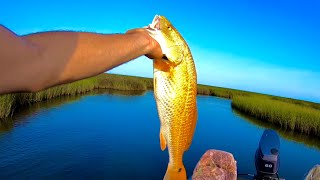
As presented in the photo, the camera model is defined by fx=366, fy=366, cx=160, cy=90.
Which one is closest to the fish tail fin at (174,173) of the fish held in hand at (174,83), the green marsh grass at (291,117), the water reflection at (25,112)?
the fish held in hand at (174,83)

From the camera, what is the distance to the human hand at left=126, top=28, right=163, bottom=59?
4.21 feet

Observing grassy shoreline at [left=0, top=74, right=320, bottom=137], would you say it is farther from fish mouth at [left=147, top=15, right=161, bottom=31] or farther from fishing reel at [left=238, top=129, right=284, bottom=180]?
fish mouth at [left=147, top=15, right=161, bottom=31]

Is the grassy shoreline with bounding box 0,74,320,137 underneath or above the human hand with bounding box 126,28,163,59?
underneath

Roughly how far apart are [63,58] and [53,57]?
0.08 ft

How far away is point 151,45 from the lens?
132cm

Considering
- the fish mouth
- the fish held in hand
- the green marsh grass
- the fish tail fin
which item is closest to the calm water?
the green marsh grass

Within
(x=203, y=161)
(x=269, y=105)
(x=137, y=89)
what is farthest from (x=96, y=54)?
(x=137, y=89)

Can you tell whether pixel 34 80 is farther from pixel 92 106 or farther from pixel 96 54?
pixel 92 106

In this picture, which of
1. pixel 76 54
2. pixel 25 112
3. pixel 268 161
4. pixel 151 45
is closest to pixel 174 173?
pixel 151 45

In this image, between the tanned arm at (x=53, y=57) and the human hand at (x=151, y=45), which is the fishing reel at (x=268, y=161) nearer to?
the human hand at (x=151, y=45)

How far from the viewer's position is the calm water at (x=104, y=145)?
11555mm

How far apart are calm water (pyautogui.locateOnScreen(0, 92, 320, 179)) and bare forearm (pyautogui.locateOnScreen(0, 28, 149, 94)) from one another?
10241mm

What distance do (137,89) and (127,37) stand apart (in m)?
45.7

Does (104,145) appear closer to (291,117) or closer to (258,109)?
(291,117)
